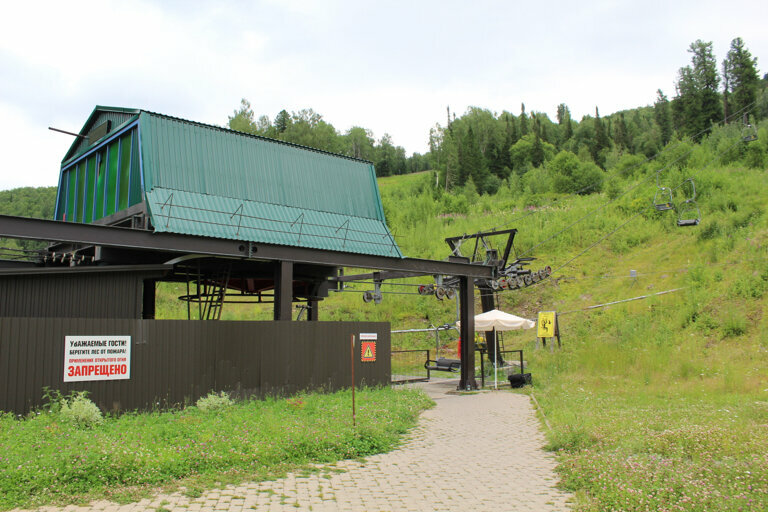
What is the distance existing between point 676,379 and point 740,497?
15643 mm

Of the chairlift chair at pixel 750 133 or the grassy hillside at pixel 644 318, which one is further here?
the chairlift chair at pixel 750 133

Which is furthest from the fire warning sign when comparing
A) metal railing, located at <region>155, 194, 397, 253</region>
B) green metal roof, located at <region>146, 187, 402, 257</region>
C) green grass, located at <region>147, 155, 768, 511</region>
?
green grass, located at <region>147, 155, 768, 511</region>

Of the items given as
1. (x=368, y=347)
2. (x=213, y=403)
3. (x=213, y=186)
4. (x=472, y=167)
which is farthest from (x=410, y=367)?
(x=472, y=167)

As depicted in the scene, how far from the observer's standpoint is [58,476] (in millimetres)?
7129

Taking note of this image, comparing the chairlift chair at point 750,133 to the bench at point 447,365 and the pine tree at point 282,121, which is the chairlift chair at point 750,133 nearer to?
the bench at point 447,365

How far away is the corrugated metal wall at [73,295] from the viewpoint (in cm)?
1507

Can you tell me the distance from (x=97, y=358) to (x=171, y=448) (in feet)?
16.1

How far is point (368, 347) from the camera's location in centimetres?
1872

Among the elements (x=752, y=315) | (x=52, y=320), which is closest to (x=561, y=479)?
(x=52, y=320)

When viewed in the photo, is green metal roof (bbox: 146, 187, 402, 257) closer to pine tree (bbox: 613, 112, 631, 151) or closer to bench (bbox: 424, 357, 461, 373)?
bench (bbox: 424, 357, 461, 373)

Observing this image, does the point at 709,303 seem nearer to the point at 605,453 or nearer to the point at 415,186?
the point at 605,453

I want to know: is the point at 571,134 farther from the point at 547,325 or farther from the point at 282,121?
the point at 547,325

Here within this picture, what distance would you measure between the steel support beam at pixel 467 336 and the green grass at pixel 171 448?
8180 millimetres

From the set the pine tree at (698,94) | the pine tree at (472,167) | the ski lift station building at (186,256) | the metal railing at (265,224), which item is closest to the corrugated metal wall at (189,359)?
the ski lift station building at (186,256)
